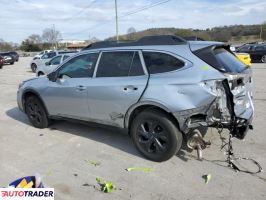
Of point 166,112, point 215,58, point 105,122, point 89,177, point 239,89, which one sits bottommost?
point 89,177

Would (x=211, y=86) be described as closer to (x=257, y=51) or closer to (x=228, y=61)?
(x=228, y=61)

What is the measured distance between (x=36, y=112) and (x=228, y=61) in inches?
161

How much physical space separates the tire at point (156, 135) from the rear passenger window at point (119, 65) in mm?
696

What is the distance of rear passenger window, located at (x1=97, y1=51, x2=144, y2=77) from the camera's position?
4.57 m

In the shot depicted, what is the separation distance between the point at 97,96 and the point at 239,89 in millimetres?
2218

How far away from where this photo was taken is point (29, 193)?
2609 millimetres

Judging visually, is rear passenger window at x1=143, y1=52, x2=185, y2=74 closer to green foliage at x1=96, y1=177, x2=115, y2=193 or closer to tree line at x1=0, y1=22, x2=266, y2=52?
green foliage at x1=96, y1=177, x2=115, y2=193

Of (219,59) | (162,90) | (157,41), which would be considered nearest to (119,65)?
(157,41)

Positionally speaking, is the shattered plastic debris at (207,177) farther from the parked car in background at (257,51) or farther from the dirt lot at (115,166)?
the parked car in background at (257,51)

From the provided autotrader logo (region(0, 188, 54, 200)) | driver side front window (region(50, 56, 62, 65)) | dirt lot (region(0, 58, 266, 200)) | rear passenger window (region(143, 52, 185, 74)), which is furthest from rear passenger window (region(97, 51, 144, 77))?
driver side front window (region(50, 56, 62, 65))

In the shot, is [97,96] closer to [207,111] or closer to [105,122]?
[105,122]

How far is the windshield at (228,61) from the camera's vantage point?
4.17 m

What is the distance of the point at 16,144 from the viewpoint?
219 inches

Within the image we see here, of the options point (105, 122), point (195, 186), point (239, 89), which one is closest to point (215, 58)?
point (239, 89)
